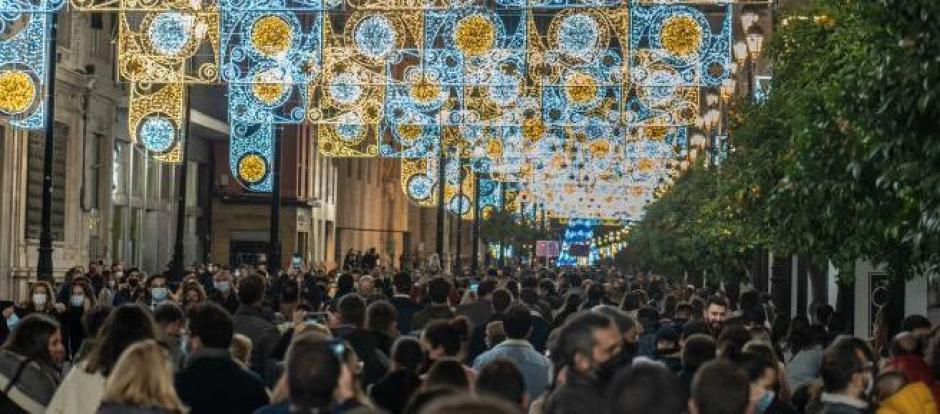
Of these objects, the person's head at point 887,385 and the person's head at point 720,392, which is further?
the person's head at point 887,385

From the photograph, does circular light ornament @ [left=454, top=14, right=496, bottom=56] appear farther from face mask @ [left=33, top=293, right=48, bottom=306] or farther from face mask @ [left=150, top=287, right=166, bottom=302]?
face mask @ [left=33, top=293, right=48, bottom=306]

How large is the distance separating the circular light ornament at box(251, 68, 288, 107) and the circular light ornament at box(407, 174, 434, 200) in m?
19.5

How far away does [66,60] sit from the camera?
45.8m

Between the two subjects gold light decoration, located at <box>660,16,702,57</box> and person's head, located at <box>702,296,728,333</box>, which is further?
gold light decoration, located at <box>660,16,702,57</box>

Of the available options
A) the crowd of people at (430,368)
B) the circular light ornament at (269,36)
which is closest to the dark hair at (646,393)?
the crowd of people at (430,368)

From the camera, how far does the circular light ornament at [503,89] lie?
3834 centimetres

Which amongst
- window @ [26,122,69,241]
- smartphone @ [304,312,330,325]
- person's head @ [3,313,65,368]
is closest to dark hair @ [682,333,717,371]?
person's head @ [3,313,65,368]

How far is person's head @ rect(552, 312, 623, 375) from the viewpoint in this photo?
10.2 metres

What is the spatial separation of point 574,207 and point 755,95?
257 feet

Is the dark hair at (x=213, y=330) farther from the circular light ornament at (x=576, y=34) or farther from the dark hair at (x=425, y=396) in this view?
the circular light ornament at (x=576, y=34)

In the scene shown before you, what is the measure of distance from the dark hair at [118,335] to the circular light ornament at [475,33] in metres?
19.9

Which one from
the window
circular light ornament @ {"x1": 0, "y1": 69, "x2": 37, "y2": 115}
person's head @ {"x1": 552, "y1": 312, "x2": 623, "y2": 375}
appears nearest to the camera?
person's head @ {"x1": 552, "y1": 312, "x2": 623, "y2": 375}

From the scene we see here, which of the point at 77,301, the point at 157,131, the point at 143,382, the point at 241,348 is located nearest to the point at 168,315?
the point at 241,348

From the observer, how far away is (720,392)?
843cm
